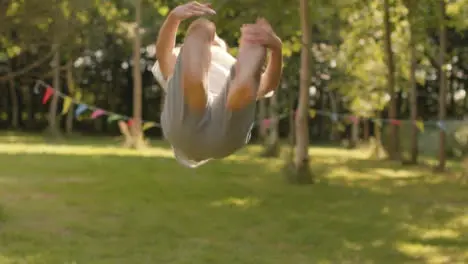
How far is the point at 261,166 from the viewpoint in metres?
13.4

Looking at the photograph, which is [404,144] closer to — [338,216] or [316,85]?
[316,85]

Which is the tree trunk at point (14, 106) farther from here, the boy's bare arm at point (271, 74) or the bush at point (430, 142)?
the boy's bare arm at point (271, 74)

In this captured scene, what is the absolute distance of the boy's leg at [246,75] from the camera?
85.7 inches

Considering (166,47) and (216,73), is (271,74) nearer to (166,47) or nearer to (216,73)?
(216,73)

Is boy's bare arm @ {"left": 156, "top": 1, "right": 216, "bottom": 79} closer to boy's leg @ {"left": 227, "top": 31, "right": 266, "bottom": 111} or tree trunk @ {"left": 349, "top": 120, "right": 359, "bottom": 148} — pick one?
boy's leg @ {"left": 227, "top": 31, "right": 266, "bottom": 111}

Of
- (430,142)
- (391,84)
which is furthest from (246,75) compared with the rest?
(430,142)

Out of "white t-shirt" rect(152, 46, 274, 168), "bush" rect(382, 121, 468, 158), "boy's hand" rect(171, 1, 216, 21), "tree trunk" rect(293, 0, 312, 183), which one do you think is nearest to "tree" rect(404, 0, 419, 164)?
"tree trunk" rect(293, 0, 312, 183)

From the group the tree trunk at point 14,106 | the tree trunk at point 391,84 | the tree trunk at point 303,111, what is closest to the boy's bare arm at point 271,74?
the tree trunk at point 303,111

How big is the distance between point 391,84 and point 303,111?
5.18 metres

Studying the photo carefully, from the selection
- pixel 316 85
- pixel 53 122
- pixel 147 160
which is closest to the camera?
pixel 147 160

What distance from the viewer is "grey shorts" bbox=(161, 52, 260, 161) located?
2303mm

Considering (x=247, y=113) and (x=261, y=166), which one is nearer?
(x=247, y=113)

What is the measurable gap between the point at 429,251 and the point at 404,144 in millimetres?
13961

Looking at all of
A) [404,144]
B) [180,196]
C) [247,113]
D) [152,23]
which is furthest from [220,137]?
[152,23]
